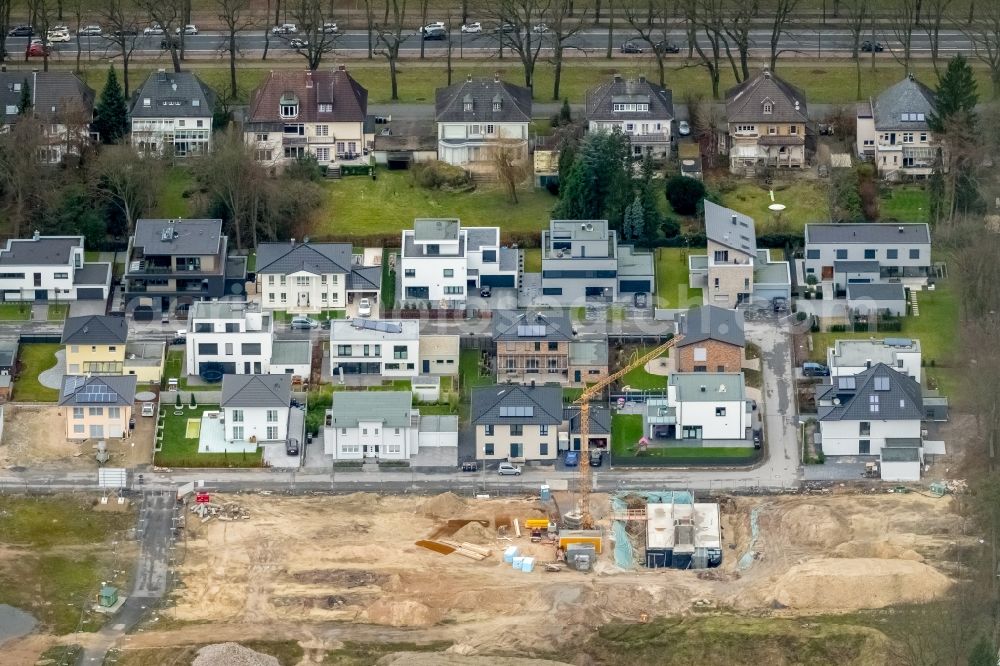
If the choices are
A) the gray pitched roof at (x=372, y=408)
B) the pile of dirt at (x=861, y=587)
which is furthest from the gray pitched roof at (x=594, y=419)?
the pile of dirt at (x=861, y=587)

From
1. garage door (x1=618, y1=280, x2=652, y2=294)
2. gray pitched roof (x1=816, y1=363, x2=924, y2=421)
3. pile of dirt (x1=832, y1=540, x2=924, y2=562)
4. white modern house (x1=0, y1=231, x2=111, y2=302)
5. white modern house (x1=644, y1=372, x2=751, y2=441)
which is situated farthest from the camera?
garage door (x1=618, y1=280, x2=652, y2=294)

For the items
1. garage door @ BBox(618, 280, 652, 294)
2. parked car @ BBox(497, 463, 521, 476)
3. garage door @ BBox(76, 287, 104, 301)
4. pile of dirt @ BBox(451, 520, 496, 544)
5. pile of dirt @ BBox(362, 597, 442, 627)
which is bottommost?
pile of dirt @ BBox(362, 597, 442, 627)

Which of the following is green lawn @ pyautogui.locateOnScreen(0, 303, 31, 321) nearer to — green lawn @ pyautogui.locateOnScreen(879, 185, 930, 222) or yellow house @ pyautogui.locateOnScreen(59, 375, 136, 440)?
yellow house @ pyautogui.locateOnScreen(59, 375, 136, 440)

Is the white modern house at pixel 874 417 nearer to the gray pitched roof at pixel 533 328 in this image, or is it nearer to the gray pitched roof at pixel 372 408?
the gray pitched roof at pixel 533 328

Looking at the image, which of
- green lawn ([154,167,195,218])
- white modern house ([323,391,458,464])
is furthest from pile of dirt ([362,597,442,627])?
green lawn ([154,167,195,218])

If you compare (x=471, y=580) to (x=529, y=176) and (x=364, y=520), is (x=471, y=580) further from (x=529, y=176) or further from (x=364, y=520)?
(x=529, y=176)

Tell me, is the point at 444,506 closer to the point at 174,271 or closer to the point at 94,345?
the point at 94,345
